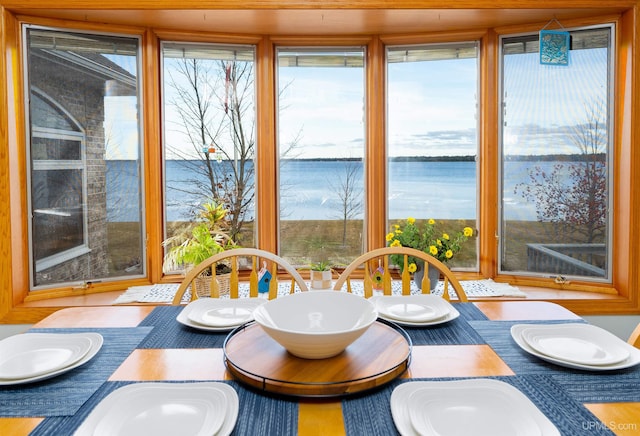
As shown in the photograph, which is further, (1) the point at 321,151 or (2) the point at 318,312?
(1) the point at 321,151

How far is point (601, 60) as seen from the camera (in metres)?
2.70

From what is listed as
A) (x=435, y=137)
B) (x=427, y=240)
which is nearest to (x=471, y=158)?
(x=435, y=137)

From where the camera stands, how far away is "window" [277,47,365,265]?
118 inches

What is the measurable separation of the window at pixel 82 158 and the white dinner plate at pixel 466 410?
2.24m

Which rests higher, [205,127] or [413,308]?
[205,127]

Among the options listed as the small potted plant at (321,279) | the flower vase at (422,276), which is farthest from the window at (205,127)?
the flower vase at (422,276)

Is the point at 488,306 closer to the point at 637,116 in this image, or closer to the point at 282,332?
the point at 282,332

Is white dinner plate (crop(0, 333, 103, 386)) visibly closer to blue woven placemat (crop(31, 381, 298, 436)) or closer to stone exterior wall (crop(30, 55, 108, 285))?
blue woven placemat (crop(31, 381, 298, 436))

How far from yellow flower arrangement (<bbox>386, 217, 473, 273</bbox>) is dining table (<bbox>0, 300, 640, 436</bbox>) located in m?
1.15

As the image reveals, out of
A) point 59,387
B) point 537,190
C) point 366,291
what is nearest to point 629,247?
point 537,190

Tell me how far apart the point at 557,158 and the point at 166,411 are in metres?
2.52

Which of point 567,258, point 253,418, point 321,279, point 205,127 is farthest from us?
point 205,127

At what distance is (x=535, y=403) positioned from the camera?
1.03m

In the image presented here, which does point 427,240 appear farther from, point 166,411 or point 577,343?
point 166,411
